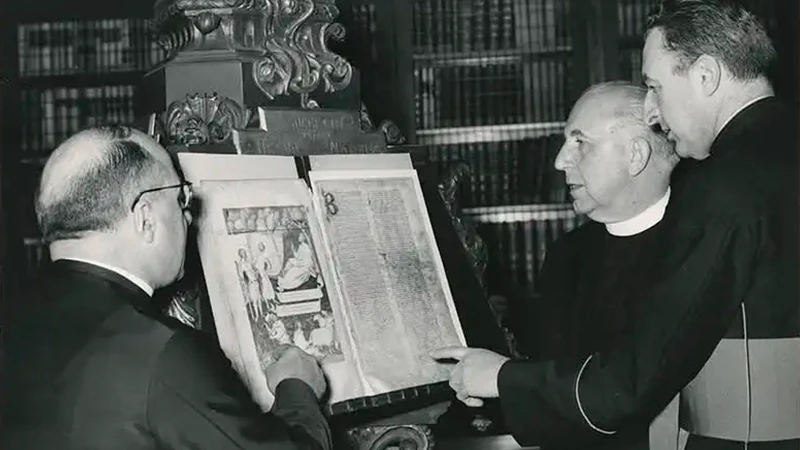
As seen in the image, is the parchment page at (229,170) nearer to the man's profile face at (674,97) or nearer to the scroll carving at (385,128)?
the scroll carving at (385,128)

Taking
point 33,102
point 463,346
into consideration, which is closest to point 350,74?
point 463,346

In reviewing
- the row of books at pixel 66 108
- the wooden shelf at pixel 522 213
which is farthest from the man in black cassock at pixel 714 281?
the row of books at pixel 66 108

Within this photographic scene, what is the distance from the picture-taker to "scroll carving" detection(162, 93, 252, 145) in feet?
6.45

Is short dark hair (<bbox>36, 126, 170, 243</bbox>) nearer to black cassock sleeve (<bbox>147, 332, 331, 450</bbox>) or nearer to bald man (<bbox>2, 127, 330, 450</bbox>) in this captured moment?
bald man (<bbox>2, 127, 330, 450</bbox>)

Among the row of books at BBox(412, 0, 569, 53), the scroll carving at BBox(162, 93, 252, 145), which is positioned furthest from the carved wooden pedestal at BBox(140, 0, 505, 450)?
the row of books at BBox(412, 0, 569, 53)

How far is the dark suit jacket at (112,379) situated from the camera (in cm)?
150

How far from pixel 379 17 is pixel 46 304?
10.2 feet

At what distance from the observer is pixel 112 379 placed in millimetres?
1504

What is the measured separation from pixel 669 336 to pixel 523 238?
2671 mm

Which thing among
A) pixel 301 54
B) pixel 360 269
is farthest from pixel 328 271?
pixel 301 54

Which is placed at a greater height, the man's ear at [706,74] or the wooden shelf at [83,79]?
the wooden shelf at [83,79]

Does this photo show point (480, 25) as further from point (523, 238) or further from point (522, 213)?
point (523, 238)

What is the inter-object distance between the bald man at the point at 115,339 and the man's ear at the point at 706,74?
0.94m

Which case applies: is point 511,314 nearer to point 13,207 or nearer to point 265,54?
point 13,207
